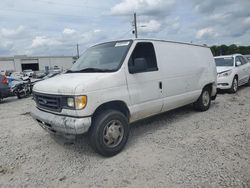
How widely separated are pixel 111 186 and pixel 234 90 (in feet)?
27.1

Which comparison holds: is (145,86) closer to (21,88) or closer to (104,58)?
(104,58)

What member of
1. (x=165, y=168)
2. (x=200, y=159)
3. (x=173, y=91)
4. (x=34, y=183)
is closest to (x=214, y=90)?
(x=173, y=91)

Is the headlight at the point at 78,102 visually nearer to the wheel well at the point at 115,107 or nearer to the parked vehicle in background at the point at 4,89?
the wheel well at the point at 115,107

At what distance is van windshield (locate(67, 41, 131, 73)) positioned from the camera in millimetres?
4023

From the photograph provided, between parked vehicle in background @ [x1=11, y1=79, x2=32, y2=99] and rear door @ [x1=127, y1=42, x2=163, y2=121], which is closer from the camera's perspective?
rear door @ [x1=127, y1=42, x2=163, y2=121]

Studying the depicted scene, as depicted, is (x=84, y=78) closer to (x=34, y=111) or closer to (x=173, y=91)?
(x=34, y=111)

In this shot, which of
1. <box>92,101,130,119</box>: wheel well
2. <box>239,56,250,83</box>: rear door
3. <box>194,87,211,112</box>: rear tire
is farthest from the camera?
<box>239,56,250,83</box>: rear door

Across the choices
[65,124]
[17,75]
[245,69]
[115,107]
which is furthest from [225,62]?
[17,75]

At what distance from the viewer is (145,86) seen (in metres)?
4.30

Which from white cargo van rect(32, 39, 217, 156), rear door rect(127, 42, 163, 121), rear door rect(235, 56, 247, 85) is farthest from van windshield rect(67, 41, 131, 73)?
rear door rect(235, 56, 247, 85)

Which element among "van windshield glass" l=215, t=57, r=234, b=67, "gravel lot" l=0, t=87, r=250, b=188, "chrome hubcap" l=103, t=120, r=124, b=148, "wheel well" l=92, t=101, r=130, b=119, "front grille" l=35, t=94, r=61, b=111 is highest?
"van windshield glass" l=215, t=57, r=234, b=67

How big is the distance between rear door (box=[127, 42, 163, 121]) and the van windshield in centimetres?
23

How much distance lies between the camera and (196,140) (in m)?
4.32

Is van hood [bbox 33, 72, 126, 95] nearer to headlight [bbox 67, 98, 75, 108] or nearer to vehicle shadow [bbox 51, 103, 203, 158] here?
headlight [bbox 67, 98, 75, 108]
